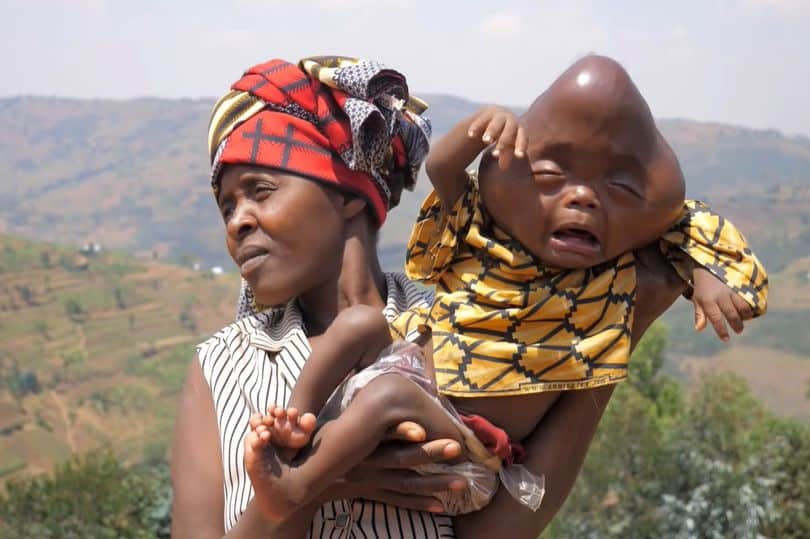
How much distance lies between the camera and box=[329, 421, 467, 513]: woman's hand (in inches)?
67.4

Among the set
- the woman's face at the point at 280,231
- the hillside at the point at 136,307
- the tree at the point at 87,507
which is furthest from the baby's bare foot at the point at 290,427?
the hillside at the point at 136,307

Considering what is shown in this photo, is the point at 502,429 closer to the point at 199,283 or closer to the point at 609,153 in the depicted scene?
the point at 609,153

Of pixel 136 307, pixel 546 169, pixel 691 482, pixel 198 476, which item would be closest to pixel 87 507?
pixel 691 482

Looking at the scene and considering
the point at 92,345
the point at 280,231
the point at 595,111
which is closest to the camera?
the point at 595,111

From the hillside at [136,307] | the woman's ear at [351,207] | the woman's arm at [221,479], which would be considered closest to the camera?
the woman's arm at [221,479]

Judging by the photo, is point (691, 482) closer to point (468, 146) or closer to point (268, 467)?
point (468, 146)

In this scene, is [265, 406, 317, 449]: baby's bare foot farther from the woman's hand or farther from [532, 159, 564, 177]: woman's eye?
[532, 159, 564, 177]: woman's eye

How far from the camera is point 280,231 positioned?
6.44ft

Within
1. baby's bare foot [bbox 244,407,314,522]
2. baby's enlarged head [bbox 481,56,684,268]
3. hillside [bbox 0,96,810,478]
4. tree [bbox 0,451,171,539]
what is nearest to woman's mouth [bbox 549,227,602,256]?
baby's enlarged head [bbox 481,56,684,268]

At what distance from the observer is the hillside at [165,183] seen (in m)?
127

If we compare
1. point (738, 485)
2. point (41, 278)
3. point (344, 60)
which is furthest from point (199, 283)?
point (344, 60)

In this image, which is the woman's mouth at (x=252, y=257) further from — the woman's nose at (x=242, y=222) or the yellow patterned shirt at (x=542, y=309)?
the yellow patterned shirt at (x=542, y=309)

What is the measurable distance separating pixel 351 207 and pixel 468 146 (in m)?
0.39

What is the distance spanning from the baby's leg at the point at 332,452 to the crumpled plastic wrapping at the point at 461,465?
0.05m
